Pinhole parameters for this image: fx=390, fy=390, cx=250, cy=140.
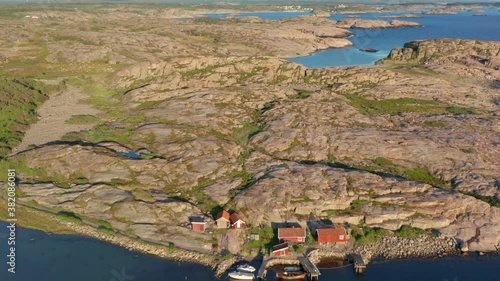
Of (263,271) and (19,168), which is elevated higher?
(19,168)

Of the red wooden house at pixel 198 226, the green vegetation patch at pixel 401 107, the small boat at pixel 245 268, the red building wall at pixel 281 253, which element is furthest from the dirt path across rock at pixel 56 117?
the green vegetation patch at pixel 401 107

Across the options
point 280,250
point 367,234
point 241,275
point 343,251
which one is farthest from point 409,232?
point 241,275

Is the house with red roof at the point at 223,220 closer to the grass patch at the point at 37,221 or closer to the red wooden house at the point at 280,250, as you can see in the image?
the red wooden house at the point at 280,250

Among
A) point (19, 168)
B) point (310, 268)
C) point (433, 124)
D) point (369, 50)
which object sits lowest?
point (310, 268)

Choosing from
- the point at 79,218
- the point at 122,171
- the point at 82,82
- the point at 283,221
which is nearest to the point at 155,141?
the point at 122,171

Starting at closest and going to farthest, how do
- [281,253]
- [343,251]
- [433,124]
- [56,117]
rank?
[281,253]
[343,251]
[433,124]
[56,117]

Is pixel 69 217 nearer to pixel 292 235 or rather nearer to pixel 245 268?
pixel 245 268

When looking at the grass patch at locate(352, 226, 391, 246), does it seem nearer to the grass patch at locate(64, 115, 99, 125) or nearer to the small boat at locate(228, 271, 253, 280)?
the small boat at locate(228, 271, 253, 280)
